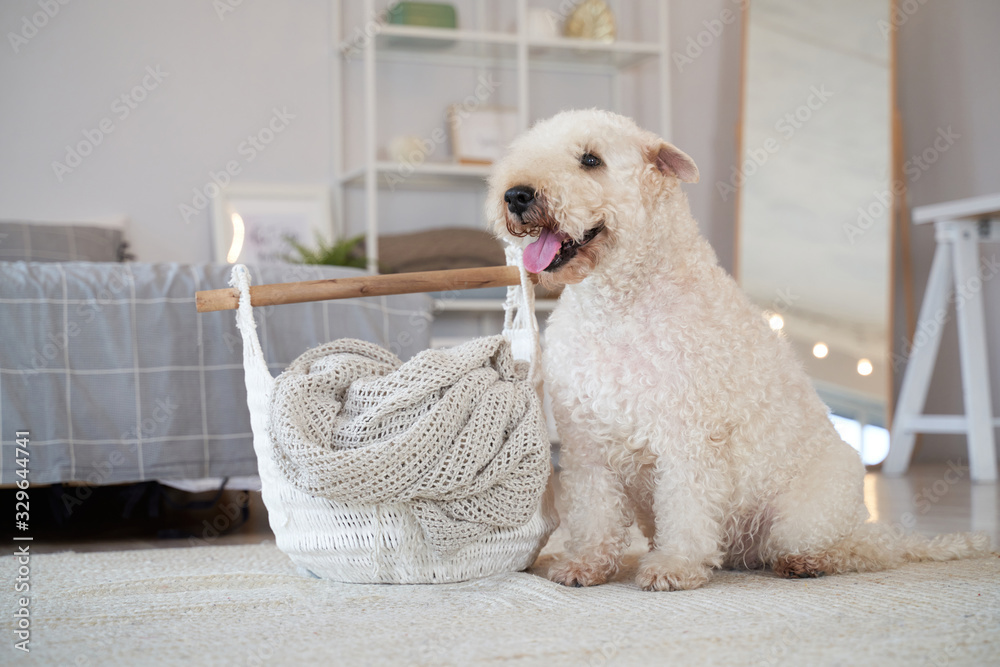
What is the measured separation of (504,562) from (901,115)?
136 inches

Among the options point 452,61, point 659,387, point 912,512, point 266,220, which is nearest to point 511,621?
point 659,387

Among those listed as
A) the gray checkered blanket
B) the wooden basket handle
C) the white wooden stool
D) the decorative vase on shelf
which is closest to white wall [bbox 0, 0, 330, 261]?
the decorative vase on shelf

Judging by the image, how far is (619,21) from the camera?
13.7 feet

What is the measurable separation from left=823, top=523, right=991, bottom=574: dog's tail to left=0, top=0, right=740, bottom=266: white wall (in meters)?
2.75

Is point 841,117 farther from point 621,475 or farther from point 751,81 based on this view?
point 621,475

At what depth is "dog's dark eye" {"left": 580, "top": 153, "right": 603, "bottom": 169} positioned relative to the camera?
137 centimetres

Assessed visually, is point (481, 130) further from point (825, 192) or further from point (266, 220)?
point (825, 192)

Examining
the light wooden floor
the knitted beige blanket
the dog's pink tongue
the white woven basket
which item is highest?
the dog's pink tongue

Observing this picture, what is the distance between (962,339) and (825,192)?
91cm

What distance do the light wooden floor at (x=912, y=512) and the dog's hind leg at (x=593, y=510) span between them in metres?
0.83

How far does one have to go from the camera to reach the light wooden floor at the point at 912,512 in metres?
1.99

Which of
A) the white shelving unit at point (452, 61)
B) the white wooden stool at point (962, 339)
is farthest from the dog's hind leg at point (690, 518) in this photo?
the white shelving unit at point (452, 61)

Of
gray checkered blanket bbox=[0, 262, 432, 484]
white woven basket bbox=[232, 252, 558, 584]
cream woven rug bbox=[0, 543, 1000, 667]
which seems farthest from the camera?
gray checkered blanket bbox=[0, 262, 432, 484]

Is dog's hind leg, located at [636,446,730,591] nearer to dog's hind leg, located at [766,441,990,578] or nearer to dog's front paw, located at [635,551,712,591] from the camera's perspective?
dog's front paw, located at [635,551,712,591]
